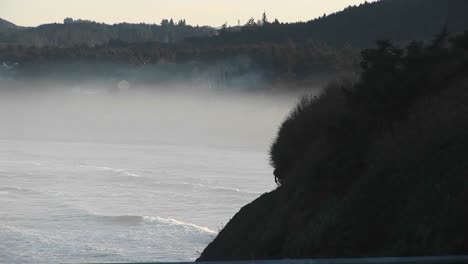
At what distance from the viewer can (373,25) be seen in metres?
129

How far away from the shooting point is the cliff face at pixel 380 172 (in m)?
8.52

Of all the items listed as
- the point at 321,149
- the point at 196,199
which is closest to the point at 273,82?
the point at 196,199

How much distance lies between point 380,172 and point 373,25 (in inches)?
4770

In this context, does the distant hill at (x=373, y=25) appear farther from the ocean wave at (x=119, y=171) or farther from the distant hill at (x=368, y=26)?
the ocean wave at (x=119, y=171)

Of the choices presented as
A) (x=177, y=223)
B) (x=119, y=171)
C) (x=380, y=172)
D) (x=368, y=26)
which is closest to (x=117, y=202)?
(x=177, y=223)

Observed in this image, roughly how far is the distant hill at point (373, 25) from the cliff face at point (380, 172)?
8252 cm

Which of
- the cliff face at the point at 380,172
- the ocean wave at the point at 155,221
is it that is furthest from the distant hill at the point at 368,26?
the cliff face at the point at 380,172

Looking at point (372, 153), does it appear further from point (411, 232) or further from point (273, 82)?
point (273, 82)

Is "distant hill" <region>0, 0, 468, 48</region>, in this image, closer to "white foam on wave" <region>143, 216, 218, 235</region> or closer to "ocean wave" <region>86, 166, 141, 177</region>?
"ocean wave" <region>86, 166, 141, 177</region>

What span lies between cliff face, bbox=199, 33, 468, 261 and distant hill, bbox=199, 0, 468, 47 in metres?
82.5

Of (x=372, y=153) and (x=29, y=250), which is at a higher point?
(x=372, y=153)

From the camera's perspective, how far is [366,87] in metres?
12.5

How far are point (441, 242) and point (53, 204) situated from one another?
24.6 metres

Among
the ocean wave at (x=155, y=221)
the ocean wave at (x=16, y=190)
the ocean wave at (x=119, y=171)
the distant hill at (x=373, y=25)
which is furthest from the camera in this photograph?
the distant hill at (x=373, y=25)
